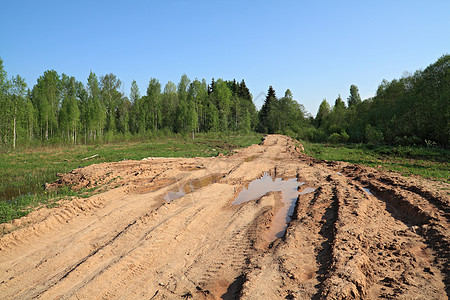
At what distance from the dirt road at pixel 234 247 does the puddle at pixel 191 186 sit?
10.1 inches

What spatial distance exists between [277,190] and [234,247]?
585 cm

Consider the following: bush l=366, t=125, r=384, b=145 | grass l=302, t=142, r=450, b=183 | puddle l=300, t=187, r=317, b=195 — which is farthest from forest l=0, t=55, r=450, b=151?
puddle l=300, t=187, r=317, b=195

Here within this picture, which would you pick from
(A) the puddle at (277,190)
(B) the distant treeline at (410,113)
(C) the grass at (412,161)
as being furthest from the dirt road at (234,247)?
(B) the distant treeline at (410,113)

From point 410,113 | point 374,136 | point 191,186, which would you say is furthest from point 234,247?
point 410,113

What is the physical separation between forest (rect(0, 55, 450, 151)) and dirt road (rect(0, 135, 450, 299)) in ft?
74.6

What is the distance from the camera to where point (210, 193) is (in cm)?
1068

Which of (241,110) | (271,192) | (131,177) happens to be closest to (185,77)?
(241,110)

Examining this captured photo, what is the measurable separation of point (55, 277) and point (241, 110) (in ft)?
198

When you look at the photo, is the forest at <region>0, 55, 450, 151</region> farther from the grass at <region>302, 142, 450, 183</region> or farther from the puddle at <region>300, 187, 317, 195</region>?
the puddle at <region>300, 187, 317, 195</region>

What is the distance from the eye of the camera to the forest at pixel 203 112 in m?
27.4

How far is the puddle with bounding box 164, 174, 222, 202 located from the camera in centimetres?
1070

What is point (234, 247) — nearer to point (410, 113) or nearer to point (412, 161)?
point (412, 161)

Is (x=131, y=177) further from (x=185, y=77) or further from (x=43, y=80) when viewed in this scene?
(x=185, y=77)

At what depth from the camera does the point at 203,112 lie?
191 ft
